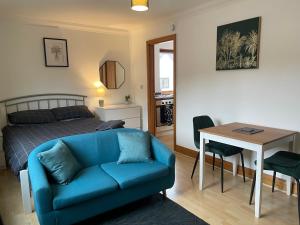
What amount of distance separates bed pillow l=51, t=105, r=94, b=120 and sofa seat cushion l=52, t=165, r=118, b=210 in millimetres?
2084

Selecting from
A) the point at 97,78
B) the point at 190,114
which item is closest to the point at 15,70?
the point at 97,78

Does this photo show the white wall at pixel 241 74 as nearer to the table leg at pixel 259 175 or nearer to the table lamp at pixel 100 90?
the table leg at pixel 259 175

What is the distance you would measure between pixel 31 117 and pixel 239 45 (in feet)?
11.1

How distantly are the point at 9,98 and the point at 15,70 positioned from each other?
496 mm

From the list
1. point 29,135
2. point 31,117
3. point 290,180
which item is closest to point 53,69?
point 31,117

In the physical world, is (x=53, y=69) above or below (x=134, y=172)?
above

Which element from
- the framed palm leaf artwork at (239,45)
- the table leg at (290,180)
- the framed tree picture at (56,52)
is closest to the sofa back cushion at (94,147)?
the framed palm leaf artwork at (239,45)

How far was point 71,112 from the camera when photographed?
14.2 ft

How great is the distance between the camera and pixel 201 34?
3678mm

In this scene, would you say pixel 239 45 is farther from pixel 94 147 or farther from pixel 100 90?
pixel 100 90

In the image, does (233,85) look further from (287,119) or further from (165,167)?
(165,167)

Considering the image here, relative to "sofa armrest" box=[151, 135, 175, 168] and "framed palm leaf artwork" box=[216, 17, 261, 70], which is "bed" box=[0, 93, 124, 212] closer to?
"sofa armrest" box=[151, 135, 175, 168]

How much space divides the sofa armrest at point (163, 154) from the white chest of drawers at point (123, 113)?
209cm

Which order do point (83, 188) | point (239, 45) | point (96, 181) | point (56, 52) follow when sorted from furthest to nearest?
point (56, 52)
point (239, 45)
point (96, 181)
point (83, 188)
